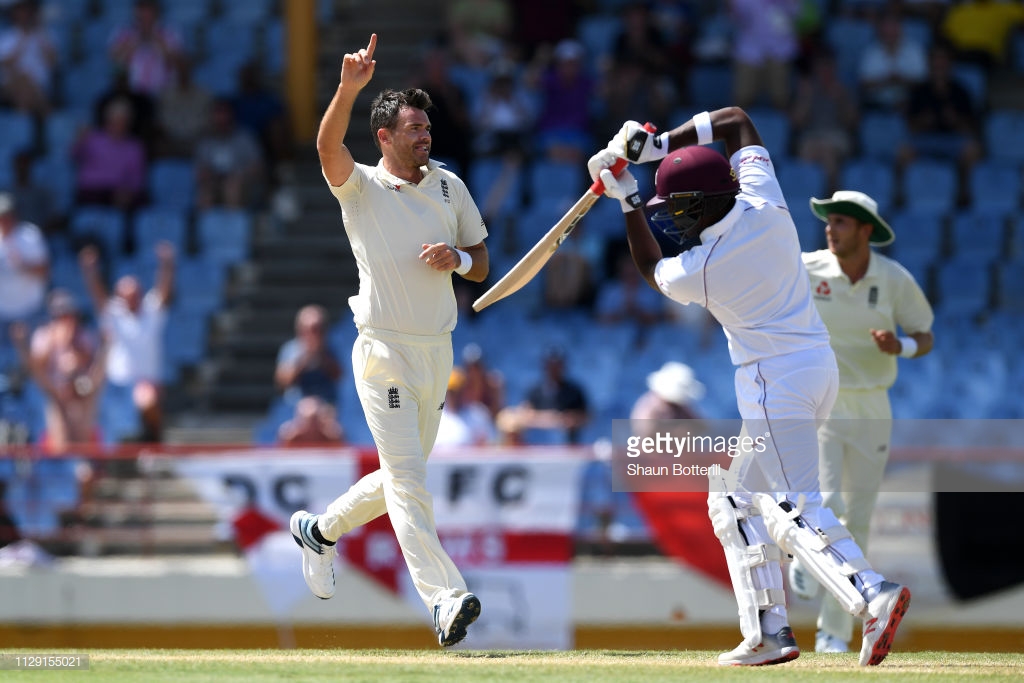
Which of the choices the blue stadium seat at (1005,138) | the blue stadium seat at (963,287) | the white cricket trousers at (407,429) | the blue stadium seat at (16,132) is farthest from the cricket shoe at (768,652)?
the blue stadium seat at (16,132)

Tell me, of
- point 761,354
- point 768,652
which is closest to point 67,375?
point 761,354

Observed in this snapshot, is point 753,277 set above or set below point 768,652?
above

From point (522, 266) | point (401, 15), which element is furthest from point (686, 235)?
point (401, 15)

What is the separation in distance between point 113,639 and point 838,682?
6.16 m

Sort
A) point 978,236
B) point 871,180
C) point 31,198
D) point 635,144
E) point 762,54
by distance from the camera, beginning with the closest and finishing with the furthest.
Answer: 1. point 635,144
2. point 978,236
3. point 871,180
4. point 31,198
5. point 762,54

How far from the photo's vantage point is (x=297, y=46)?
1499 cm

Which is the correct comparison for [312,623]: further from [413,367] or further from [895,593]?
[895,593]

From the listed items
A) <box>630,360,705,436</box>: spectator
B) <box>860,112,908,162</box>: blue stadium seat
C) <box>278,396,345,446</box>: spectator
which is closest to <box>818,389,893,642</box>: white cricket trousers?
<box>630,360,705,436</box>: spectator

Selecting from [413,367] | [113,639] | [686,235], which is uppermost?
[686,235]

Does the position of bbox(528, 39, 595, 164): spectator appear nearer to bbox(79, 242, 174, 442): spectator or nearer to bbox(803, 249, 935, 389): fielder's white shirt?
bbox(79, 242, 174, 442): spectator

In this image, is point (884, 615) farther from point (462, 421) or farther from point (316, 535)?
point (462, 421)

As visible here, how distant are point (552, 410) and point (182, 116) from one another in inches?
241

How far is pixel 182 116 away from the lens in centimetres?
1596

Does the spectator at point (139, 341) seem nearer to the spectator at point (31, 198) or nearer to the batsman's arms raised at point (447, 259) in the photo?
the spectator at point (31, 198)
